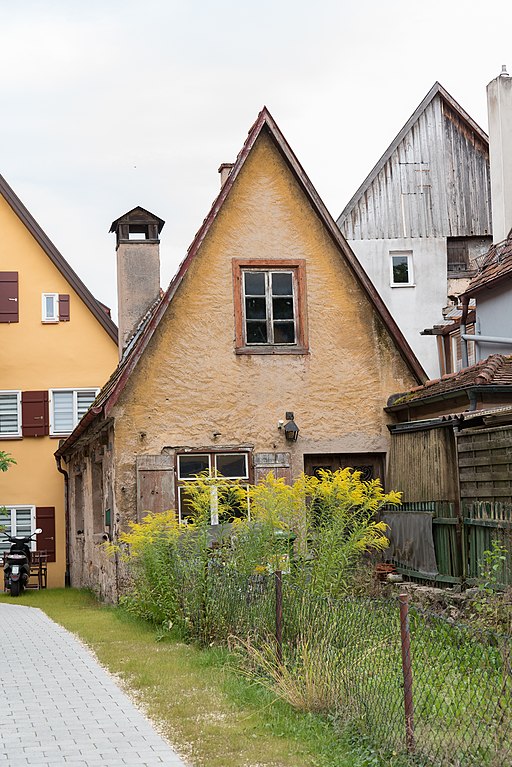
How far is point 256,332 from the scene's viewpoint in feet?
63.2

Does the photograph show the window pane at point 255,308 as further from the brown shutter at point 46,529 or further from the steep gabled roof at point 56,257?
the brown shutter at point 46,529

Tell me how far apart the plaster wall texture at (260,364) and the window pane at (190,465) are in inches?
9.4

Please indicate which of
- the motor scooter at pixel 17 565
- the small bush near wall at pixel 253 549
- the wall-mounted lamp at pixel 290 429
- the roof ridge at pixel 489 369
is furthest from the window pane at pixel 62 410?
the small bush near wall at pixel 253 549

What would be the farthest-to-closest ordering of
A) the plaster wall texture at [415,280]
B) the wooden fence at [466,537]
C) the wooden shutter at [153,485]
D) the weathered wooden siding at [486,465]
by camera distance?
the plaster wall texture at [415,280], the wooden shutter at [153,485], the weathered wooden siding at [486,465], the wooden fence at [466,537]

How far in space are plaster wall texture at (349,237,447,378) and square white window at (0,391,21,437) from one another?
1209 centimetres

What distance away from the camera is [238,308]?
19.1 meters

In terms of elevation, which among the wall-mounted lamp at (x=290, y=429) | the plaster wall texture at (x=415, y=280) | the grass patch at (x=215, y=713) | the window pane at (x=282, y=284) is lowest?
the grass patch at (x=215, y=713)

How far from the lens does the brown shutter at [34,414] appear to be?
28.7 meters

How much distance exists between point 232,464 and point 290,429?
111 cm

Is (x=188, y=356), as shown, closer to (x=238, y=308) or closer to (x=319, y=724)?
(x=238, y=308)

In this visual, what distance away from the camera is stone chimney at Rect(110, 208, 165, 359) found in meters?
23.2

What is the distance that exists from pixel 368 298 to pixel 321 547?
7.76 meters

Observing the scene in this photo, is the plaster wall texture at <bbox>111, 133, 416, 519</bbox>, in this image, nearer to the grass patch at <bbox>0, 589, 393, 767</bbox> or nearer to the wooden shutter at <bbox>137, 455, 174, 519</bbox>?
the wooden shutter at <bbox>137, 455, 174, 519</bbox>

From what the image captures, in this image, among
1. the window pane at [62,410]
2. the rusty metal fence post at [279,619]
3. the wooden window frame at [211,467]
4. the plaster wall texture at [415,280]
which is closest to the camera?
the rusty metal fence post at [279,619]
